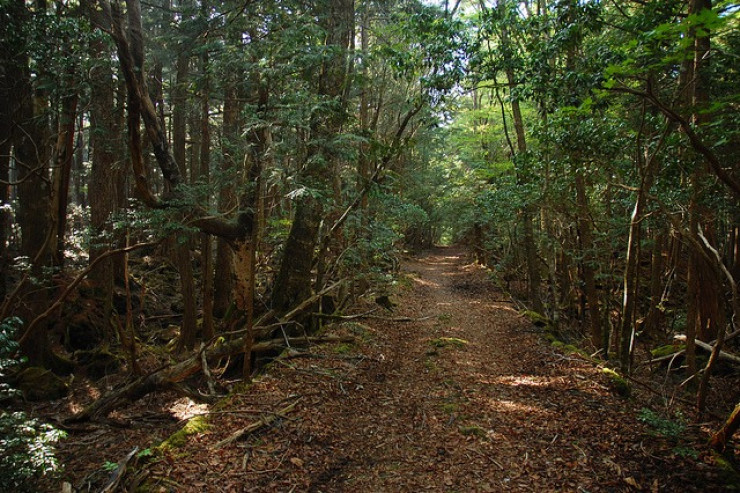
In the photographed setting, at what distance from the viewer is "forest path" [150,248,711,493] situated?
4.26 metres

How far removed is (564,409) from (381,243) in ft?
22.3

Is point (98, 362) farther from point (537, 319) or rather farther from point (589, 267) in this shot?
point (589, 267)

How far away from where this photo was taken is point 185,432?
4867 millimetres

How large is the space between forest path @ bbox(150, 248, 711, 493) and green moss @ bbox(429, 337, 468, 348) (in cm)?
35

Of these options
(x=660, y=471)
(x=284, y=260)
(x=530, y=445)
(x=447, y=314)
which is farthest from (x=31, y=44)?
(x=447, y=314)

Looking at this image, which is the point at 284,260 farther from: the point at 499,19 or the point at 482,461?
the point at 499,19

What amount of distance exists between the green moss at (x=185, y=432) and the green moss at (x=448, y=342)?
5.58 metres

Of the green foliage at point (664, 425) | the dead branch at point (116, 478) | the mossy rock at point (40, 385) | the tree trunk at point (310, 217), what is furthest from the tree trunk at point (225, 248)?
the green foliage at point (664, 425)

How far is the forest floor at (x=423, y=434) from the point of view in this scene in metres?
4.24

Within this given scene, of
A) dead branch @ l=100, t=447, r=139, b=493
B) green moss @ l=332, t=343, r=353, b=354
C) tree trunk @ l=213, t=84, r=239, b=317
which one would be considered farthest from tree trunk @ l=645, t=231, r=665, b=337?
dead branch @ l=100, t=447, r=139, b=493

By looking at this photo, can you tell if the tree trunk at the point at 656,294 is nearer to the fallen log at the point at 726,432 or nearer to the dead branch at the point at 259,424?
the fallen log at the point at 726,432

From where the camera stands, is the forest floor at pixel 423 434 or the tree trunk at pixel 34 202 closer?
the forest floor at pixel 423 434

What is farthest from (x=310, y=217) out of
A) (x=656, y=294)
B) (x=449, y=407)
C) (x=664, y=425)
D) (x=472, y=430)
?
(x=656, y=294)

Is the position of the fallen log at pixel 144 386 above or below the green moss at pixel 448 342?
above
